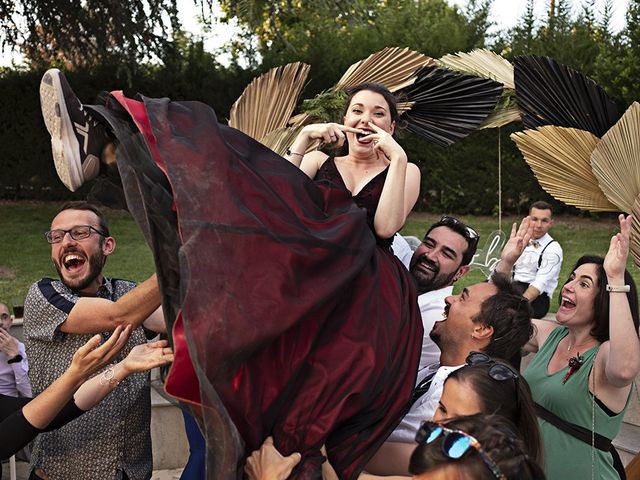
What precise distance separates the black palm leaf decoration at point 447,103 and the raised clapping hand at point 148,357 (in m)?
1.67

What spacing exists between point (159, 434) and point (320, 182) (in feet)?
10.8

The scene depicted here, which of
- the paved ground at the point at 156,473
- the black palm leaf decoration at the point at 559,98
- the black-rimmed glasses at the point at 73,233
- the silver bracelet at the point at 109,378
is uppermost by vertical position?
the black palm leaf decoration at the point at 559,98

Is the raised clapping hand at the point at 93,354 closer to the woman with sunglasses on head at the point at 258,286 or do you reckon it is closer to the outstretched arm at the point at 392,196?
the woman with sunglasses on head at the point at 258,286

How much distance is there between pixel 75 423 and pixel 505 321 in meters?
1.54

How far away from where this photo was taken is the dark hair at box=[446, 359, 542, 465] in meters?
2.44

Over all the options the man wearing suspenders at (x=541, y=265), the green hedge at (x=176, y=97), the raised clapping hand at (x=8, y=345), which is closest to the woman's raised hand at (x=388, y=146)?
the raised clapping hand at (x=8, y=345)

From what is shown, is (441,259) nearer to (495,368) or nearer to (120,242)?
(495,368)

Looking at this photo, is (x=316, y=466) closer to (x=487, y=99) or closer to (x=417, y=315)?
(x=417, y=315)

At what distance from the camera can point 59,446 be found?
10.0 feet

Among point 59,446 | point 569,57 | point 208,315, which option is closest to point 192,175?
point 208,315

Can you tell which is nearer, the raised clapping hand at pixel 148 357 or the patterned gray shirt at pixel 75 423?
the raised clapping hand at pixel 148 357

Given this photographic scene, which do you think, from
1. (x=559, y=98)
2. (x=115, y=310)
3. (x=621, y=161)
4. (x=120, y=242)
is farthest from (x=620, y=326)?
(x=120, y=242)

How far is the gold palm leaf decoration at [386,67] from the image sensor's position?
3.93 meters
